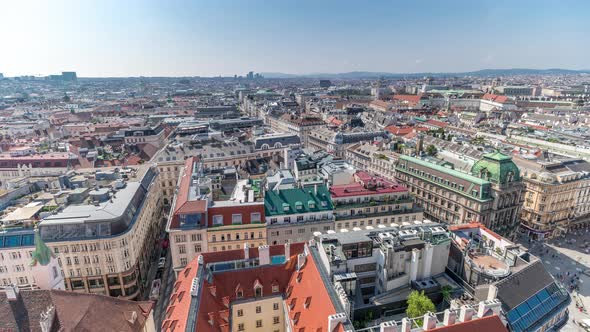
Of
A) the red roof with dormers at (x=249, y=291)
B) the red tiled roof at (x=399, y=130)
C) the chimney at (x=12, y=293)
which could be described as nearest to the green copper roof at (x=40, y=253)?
the chimney at (x=12, y=293)

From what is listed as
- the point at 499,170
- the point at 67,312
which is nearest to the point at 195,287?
the point at 67,312

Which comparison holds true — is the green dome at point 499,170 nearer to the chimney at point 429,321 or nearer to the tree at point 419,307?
the tree at point 419,307

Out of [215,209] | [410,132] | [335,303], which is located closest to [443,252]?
[335,303]

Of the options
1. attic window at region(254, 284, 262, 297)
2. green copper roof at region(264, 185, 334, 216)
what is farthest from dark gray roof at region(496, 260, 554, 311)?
green copper roof at region(264, 185, 334, 216)


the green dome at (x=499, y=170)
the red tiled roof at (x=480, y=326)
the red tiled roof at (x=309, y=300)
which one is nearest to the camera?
the red tiled roof at (x=480, y=326)

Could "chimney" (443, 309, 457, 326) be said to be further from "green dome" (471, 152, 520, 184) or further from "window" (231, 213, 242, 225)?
"green dome" (471, 152, 520, 184)

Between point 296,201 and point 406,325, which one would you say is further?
point 296,201

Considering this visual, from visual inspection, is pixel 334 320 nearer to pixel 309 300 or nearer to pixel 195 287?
pixel 309 300
